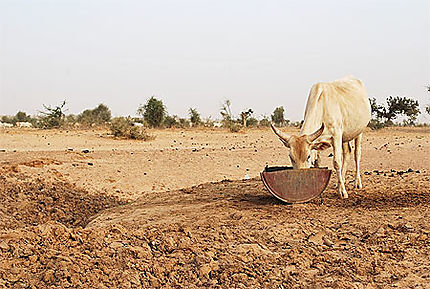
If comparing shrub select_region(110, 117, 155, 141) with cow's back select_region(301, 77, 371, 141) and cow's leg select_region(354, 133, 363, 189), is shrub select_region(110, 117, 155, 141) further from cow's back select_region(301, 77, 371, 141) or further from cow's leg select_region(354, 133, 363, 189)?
cow's back select_region(301, 77, 371, 141)

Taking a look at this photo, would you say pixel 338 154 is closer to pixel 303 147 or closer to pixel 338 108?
pixel 338 108

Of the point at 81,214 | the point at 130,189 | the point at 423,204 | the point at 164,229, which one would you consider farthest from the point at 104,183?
the point at 423,204

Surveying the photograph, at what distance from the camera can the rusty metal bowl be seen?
681 cm

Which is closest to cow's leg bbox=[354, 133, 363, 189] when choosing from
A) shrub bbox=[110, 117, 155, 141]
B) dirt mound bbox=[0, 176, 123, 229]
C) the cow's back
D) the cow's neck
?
the cow's back

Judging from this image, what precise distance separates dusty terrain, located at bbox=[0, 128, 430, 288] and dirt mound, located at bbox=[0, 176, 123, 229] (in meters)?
0.02

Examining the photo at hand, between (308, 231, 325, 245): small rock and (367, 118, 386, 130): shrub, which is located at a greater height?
(367, 118, 386, 130): shrub

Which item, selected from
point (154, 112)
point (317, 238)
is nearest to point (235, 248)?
point (317, 238)

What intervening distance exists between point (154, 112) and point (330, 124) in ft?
85.6

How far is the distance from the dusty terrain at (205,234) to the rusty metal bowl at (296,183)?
0.59 ft

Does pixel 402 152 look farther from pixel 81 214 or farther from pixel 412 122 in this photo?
pixel 412 122

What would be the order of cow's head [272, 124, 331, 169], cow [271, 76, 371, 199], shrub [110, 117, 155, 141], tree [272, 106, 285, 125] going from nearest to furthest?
1. cow's head [272, 124, 331, 169]
2. cow [271, 76, 371, 199]
3. shrub [110, 117, 155, 141]
4. tree [272, 106, 285, 125]

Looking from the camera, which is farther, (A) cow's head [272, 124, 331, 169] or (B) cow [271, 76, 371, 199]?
(B) cow [271, 76, 371, 199]

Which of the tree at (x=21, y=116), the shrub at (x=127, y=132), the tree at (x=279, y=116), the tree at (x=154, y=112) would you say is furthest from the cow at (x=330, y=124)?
the tree at (x=21, y=116)

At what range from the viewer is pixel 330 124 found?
7949mm
